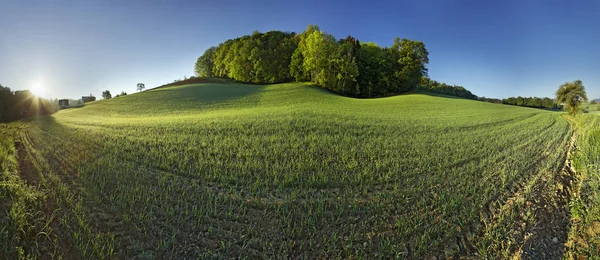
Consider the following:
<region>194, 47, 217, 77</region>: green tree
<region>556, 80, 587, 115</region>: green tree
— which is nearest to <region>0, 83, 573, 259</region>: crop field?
<region>556, 80, 587, 115</region>: green tree

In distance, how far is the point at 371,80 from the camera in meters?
52.7

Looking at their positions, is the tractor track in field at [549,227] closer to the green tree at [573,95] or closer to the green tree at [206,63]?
the green tree at [573,95]

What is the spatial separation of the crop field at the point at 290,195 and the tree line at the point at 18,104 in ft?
63.5

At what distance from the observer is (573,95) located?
3044 centimetres

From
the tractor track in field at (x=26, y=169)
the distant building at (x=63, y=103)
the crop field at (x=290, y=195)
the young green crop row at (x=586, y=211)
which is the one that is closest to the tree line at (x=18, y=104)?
the distant building at (x=63, y=103)

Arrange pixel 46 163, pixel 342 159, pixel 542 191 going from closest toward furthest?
pixel 542 191 < pixel 46 163 < pixel 342 159

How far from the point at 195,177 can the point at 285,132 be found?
255 inches

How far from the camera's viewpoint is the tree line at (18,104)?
24188mm

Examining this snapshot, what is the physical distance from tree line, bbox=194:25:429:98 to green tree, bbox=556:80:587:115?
76.3 feet

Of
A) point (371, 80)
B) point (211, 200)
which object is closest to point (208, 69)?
point (371, 80)

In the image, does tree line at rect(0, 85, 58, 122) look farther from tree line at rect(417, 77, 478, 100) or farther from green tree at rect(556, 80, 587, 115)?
tree line at rect(417, 77, 478, 100)

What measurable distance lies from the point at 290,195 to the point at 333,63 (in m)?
43.9

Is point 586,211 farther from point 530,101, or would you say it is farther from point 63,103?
point 530,101

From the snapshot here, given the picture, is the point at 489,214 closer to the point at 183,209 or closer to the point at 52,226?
the point at 183,209
